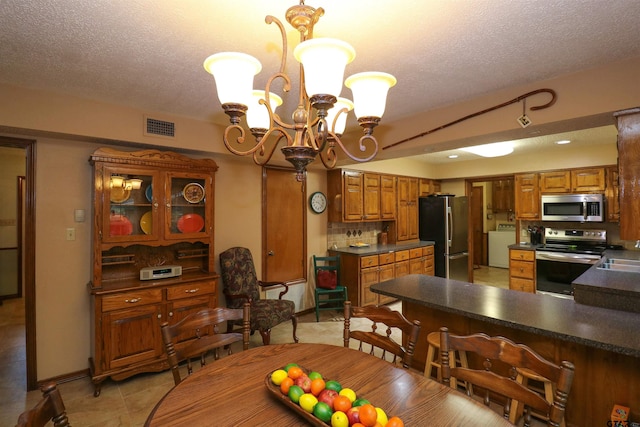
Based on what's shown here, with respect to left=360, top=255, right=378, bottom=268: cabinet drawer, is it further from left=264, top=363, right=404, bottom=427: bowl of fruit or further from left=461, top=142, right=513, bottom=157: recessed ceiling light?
left=264, top=363, right=404, bottom=427: bowl of fruit

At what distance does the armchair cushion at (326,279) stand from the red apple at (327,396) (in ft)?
10.8

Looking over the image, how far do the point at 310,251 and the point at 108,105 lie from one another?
2919 mm

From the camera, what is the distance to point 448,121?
8.94ft

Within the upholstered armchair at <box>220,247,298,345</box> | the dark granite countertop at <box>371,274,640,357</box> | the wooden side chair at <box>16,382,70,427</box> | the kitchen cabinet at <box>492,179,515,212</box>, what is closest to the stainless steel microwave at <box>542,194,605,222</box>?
the kitchen cabinet at <box>492,179,515,212</box>

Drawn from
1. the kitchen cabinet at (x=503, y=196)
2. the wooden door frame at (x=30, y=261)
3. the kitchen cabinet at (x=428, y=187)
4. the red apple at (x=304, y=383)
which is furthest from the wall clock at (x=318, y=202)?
the kitchen cabinet at (x=503, y=196)

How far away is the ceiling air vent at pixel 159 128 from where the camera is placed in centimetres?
283

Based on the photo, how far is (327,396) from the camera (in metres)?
1.08

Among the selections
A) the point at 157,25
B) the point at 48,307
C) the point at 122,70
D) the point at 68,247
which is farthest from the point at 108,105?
the point at 48,307

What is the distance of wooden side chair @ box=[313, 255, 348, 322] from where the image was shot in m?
4.28

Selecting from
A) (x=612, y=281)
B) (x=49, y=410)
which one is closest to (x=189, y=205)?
(x=49, y=410)

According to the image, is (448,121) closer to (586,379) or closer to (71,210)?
(586,379)

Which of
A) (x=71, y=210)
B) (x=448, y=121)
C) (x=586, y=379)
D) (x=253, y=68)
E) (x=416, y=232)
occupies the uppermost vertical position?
(x=448, y=121)

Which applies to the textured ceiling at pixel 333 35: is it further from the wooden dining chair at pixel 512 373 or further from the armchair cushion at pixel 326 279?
the armchair cushion at pixel 326 279

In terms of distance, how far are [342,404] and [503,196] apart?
26.0ft
